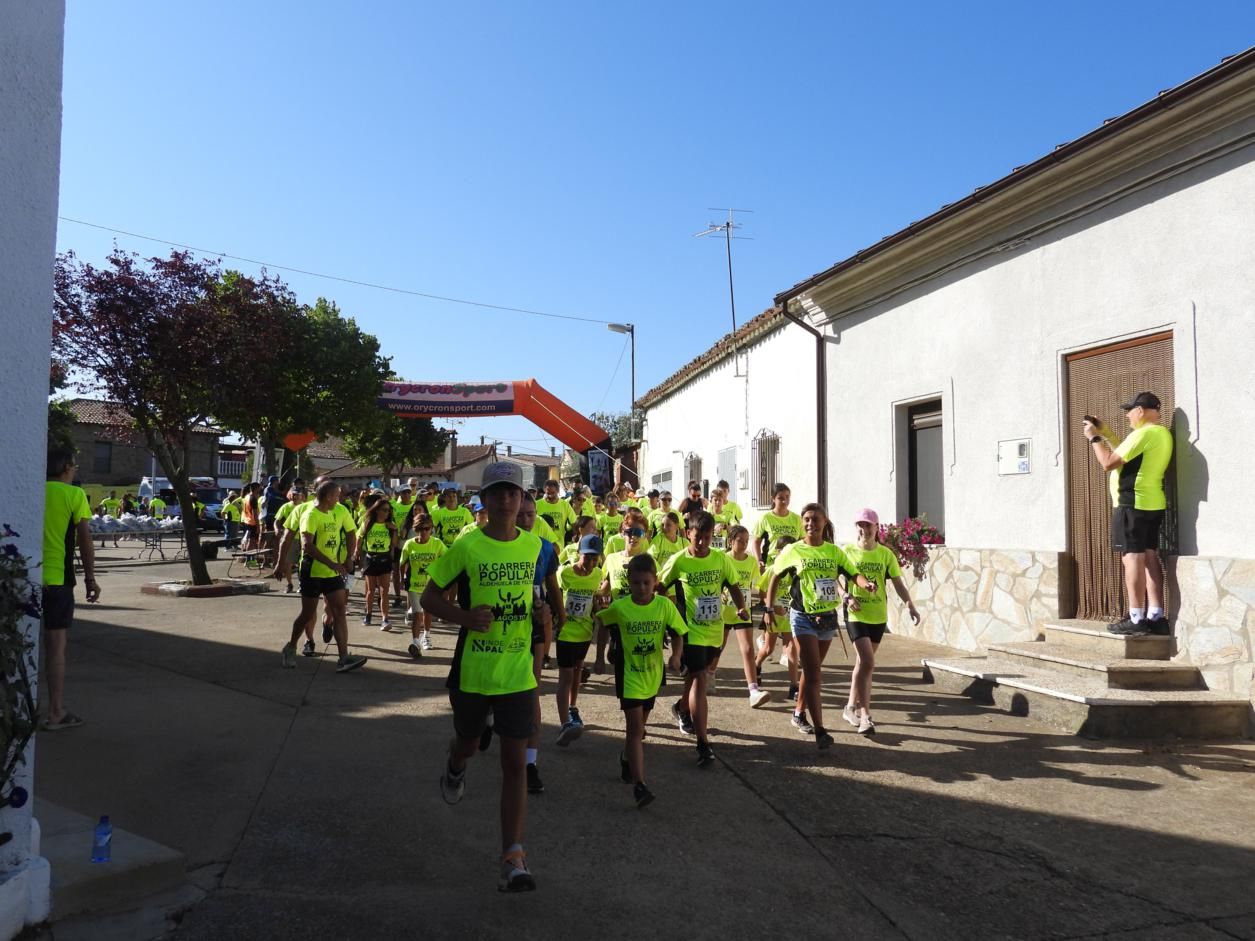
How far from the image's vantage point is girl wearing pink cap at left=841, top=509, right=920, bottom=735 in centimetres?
656

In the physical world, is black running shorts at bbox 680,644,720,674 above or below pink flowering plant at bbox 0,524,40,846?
below

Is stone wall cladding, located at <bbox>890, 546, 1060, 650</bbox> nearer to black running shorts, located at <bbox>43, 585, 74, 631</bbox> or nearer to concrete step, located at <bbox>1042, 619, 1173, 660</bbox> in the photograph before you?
concrete step, located at <bbox>1042, 619, 1173, 660</bbox>

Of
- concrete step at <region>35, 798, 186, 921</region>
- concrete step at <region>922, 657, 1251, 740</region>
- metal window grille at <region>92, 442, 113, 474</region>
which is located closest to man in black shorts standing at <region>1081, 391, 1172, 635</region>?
concrete step at <region>922, 657, 1251, 740</region>

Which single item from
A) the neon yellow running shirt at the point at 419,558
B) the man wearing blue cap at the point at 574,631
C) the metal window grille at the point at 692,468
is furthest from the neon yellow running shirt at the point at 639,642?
the metal window grille at the point at 692,468

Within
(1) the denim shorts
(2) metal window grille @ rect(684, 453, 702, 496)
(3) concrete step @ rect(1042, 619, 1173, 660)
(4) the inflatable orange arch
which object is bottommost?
(3) concrete step @ rect(1042, 619, 1173, 660)

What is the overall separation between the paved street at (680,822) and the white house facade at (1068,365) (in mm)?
1791

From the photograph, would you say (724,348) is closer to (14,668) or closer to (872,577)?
(872,577)

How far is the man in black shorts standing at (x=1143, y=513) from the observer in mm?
7094

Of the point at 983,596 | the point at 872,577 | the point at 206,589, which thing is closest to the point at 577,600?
the point at 872,577

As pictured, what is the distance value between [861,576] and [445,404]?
1945 centimetres

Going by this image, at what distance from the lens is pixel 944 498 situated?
33.9ft

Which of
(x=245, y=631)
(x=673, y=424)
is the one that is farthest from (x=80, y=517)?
(x=673, y=424)

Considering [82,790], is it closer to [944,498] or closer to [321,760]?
[321,760]

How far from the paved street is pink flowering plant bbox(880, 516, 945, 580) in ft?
10.0
